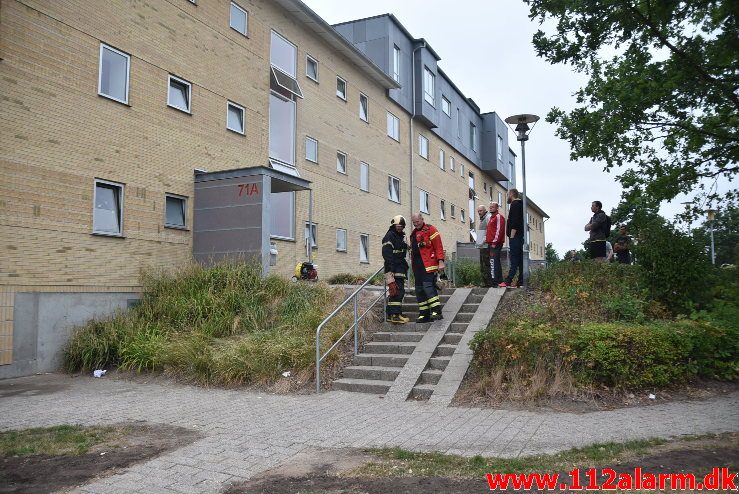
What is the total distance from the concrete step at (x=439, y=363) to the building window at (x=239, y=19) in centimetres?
1264

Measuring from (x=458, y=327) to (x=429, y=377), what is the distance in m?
1.75

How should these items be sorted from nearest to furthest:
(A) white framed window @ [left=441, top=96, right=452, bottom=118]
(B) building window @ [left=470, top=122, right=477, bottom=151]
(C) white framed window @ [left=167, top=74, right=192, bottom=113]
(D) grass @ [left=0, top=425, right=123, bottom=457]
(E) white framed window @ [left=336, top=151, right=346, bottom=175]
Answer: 1. (D) grass @ [left=0, top=425, right=123, bottom=457]
2. (C) white framed window @ [left=167, top=74, right=192, bottom=113]
3. (E) white framed window @ [left=336, top=151, right=346, bottom=175]
4. (A) white framed window @ [left=441, top=96, right=452, bottom=118]
5. (B) building window @ [left=470, top=122, right=477, bottom=151]

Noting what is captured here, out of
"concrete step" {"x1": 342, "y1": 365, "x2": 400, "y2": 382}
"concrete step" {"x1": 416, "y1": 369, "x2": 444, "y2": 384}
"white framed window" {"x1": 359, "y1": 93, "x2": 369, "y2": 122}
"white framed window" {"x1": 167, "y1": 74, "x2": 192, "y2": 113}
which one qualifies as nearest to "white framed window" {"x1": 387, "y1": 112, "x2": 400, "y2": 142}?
"white framed window" {"x1": 359, "y1": 93, "x2": 369, "y2": 122}

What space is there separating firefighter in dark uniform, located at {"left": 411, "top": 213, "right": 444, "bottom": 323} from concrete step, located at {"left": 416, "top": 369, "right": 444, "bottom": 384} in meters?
1.74

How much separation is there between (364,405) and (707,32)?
7.35 meters

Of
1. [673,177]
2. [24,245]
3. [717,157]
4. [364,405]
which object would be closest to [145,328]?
[24,245]

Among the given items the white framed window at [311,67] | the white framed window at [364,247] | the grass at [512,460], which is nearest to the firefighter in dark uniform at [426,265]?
the grass at [512,460]

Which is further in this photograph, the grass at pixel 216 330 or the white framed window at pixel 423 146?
the white framed window at pixel 423 146

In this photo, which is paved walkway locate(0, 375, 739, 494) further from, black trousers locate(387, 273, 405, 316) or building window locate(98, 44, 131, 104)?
building window locate(98, 44, 131, 104)

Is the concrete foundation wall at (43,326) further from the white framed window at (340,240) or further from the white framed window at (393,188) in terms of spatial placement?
the white framed window at (393,188)

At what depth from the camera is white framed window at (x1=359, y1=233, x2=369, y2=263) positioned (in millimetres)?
23781

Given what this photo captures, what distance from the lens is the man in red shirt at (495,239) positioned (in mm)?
11484

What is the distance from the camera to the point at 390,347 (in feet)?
30.9

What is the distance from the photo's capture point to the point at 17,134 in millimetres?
10805
